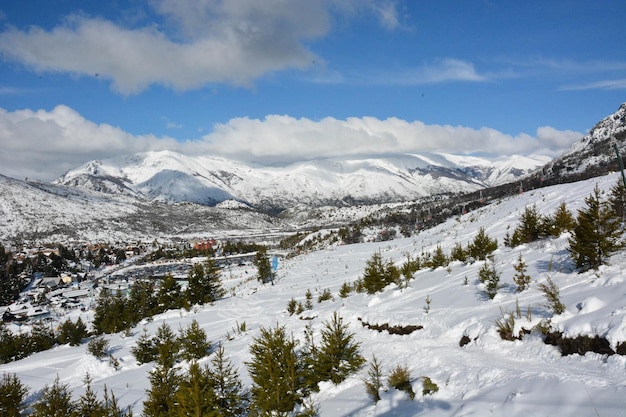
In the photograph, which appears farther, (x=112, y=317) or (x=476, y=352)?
(x=112, y=317)

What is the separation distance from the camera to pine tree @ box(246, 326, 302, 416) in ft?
26.1

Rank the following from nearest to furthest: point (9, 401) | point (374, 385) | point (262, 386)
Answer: point (374, 385) < point (262, 386) < point (9, 401)

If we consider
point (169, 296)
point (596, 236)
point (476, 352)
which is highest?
point (596, 236)

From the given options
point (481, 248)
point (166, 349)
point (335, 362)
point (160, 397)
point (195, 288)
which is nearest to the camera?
point (335, 362)

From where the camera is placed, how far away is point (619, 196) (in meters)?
12.4

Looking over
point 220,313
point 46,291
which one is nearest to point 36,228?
point 46,291

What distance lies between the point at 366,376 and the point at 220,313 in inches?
805

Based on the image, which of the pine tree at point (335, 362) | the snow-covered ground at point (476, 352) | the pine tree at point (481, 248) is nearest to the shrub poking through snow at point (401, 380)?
the snow-covered ground at point (476, 352)

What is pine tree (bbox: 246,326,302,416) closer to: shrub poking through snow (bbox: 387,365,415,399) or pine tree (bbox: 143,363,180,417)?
shrub poking through snow (bbox: 387,365,415,399)

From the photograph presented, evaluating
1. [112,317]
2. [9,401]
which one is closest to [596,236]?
[9,401]

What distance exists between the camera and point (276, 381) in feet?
26.6

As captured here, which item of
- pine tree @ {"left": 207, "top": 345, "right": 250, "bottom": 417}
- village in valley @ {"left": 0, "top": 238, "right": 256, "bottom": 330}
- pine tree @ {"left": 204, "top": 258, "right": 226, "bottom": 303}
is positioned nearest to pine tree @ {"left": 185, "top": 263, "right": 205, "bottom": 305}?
pine tree @ {"left": 204, "top": 258, "right": 226, "bottom": 303}

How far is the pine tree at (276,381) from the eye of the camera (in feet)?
26.1

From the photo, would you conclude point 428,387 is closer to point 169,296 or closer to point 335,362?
point 335,362
